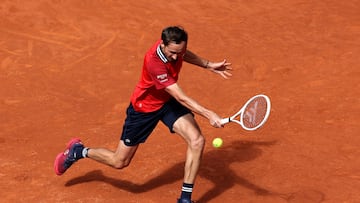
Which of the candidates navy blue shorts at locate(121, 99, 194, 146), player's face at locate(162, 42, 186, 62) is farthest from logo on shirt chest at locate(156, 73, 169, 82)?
navy blue shorts at locate(121, 99, 194, 146)

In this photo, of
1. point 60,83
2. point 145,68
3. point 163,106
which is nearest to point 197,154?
point 163,106

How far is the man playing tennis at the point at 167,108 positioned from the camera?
241 inches

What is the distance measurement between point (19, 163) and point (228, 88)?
3733 millimetres

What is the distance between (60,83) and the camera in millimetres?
9992

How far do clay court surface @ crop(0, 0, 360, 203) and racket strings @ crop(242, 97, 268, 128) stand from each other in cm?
111

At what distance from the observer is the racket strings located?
Answer: 6219 millimetres

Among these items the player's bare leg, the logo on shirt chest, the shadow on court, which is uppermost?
the logo on shirt chest

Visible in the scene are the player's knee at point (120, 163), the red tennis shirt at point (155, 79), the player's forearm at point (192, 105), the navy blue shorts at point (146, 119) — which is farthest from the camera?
the player's knee at point (120, 163)

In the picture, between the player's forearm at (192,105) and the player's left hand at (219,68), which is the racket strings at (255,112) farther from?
the player's left hand at (219,68)

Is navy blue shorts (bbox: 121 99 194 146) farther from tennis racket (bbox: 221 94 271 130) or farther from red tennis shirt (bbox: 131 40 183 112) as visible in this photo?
tennis racket (bbox: 221 94 271 130)

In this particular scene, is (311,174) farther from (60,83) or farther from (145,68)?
(60,83)

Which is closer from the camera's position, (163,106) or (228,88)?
(163,106)

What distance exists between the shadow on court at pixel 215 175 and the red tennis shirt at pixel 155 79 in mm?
1197

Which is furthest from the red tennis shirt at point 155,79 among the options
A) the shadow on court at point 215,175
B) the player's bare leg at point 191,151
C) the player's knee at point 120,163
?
the shadow on court at point 215,175
